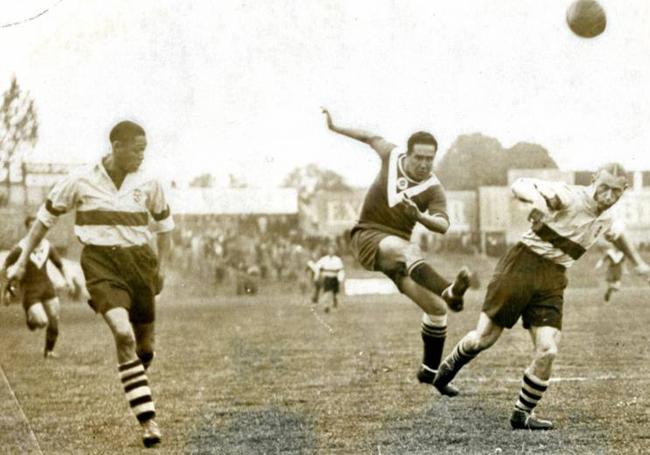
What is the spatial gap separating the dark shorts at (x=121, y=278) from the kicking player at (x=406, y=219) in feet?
4.24

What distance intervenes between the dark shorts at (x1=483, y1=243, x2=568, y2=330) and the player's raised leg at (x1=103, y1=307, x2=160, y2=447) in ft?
7.00

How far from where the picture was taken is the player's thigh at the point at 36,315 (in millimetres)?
9276

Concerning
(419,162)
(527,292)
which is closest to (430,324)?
(527,292)

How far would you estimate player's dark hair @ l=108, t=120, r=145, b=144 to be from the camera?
6.16 metres

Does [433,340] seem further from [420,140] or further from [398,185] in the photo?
[420,140]

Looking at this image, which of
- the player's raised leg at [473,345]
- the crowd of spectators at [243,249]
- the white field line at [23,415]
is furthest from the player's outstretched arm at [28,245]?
the player's raised leg at [473,345]

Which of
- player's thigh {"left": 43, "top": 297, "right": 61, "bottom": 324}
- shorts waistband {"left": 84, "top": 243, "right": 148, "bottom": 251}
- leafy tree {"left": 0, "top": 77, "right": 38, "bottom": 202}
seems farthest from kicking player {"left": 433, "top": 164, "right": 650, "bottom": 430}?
player's thigh {"left": 43, "top": 297, "right": 61, "bottom": 324}

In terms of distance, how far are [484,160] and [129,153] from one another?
2.27 m

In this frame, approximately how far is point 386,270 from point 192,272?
4608 mm

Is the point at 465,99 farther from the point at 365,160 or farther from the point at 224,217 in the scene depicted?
the point at 224,217

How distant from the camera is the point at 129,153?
19.9 ft

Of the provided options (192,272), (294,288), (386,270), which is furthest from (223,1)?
(294,288)

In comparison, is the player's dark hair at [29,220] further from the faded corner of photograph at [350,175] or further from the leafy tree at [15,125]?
the leafy tree at [15,125]

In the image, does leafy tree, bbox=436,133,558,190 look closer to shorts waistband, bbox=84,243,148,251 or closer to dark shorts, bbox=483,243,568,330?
dark shorts, bbox=483,243,568,330
